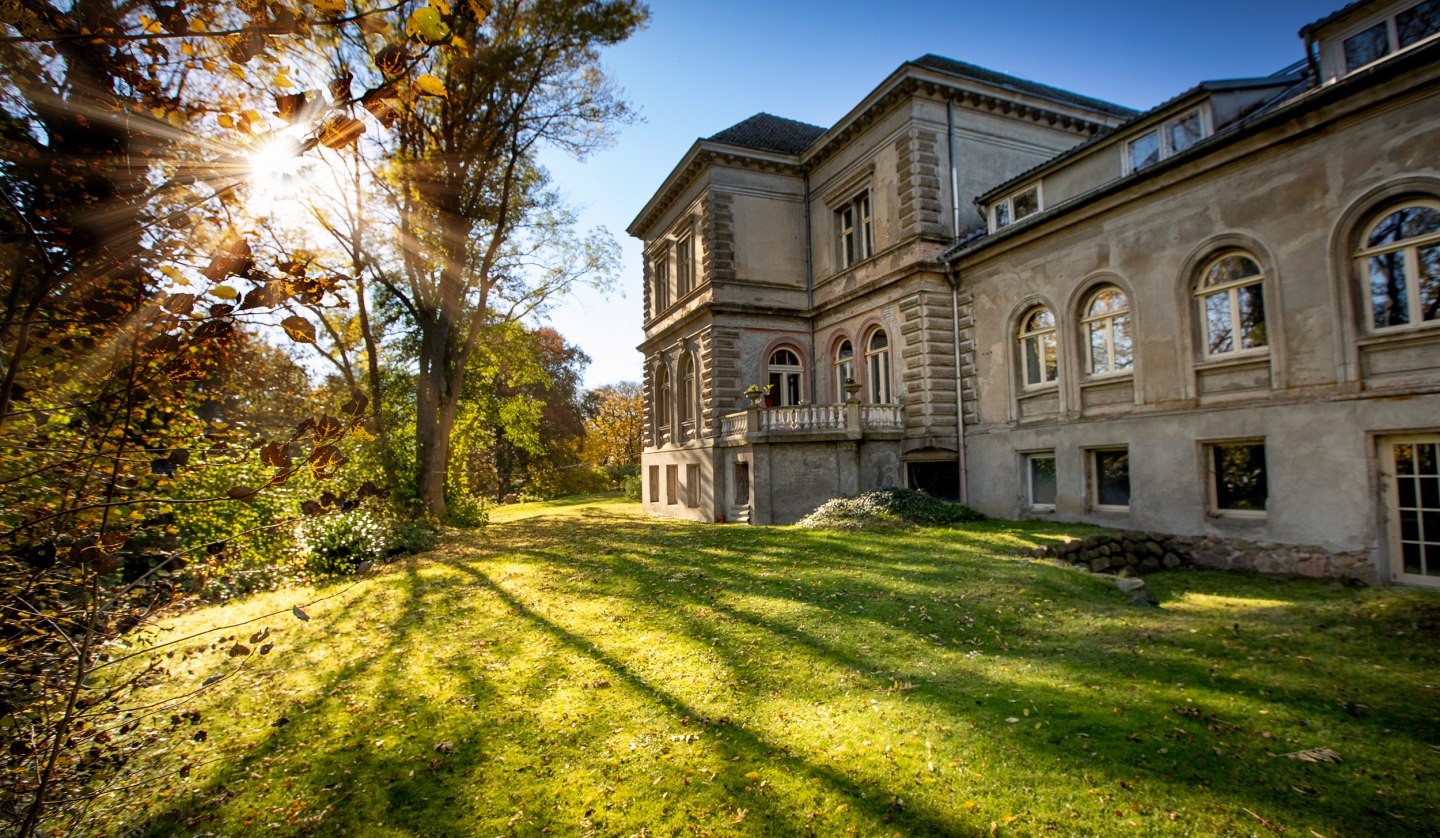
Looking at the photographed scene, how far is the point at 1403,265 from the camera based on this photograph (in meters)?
9.77

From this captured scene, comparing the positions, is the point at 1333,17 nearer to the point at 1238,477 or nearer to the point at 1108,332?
the point at 1108,332

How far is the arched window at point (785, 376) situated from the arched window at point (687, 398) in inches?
127

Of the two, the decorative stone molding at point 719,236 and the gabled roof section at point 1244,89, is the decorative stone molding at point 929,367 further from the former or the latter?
the decorative stone molding at point 719,236

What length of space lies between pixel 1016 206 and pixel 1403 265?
8896 mm

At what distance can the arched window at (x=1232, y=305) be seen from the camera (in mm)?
11555

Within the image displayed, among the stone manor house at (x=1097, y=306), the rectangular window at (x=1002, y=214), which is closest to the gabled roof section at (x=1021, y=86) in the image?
the stone manor house at (x=1097, y=306)

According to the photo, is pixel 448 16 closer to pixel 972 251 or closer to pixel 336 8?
pixel 336 8

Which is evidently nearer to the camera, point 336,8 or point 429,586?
point 336,8

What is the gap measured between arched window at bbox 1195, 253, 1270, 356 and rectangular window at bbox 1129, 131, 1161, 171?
10.9 feet

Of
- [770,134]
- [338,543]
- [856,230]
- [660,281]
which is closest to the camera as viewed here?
[338,543]

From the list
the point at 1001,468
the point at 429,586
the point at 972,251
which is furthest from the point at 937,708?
the point at 972,251

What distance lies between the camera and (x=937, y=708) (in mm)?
5441

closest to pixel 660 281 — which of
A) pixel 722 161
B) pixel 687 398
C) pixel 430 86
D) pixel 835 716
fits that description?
pixel 687 398

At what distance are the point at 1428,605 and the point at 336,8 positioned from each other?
36.3 ft
